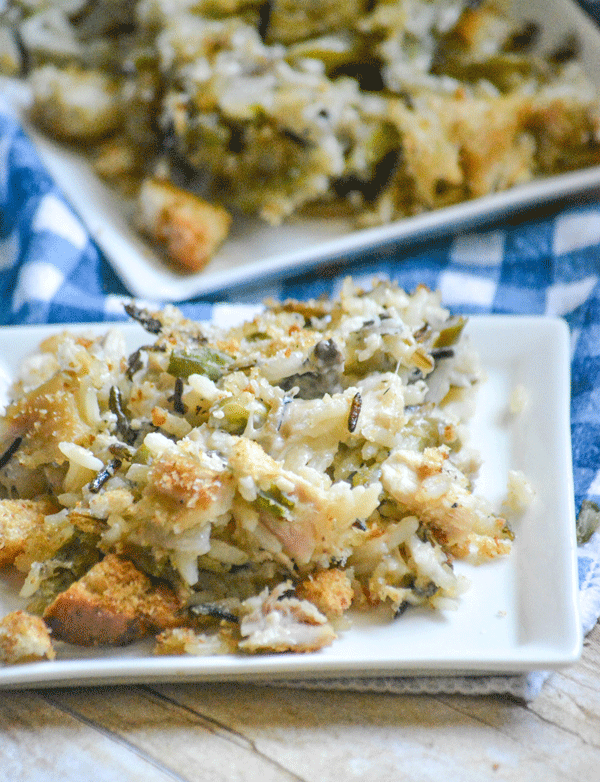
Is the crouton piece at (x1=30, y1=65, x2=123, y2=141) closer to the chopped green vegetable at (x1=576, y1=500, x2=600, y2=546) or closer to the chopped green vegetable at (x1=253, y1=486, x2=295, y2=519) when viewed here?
the chopped green vegetable at (x1=253, y1=486, x2=295, y2=519)

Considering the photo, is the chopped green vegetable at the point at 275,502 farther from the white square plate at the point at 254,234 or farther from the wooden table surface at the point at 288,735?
the white square plate at the point at 254,234

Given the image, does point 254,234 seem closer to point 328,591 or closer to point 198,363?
point 198,363

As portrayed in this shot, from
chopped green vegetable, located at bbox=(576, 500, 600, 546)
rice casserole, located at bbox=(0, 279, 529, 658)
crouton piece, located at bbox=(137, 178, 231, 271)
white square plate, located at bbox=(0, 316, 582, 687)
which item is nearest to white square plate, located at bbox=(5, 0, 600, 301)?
crouton piece, located at bbox=(137, 178, 231, 271)

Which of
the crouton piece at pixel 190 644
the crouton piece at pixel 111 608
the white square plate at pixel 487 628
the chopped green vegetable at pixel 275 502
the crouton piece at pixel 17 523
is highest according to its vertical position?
the chopped green vegetable at pixel 275 502

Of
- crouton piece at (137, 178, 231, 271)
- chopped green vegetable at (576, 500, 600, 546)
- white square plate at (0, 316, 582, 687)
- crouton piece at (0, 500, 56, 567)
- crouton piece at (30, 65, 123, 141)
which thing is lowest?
chopped green vegetable at (576, 500, 600, 546)

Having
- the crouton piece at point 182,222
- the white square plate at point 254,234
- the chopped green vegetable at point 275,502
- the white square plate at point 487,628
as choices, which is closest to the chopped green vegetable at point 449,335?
the white square plate at point 487,628

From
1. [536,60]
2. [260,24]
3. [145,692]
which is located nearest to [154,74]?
[260,24]

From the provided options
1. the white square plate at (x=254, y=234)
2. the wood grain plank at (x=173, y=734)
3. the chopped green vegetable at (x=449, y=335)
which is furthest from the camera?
the white square plate at (x=254, y=234)

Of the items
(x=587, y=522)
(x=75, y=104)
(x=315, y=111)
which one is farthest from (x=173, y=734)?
(x=75, y=104)
